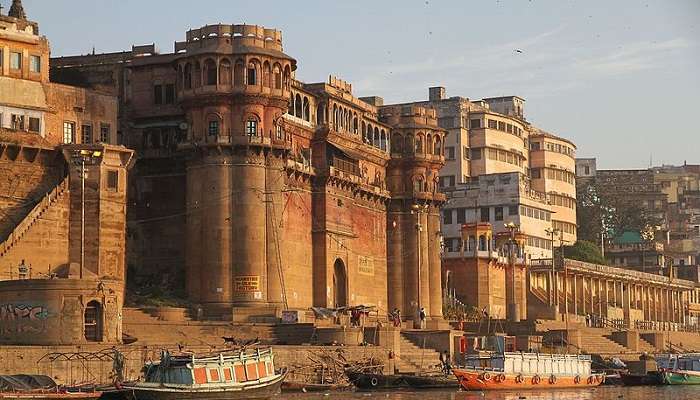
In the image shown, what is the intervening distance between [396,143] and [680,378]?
93.4 feet

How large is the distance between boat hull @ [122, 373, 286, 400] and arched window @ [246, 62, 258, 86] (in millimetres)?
22912

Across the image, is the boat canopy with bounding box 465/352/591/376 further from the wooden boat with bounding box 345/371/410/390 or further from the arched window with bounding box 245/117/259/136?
the arched window with bounding box 245/117/259/136

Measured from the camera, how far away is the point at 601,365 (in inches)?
3497

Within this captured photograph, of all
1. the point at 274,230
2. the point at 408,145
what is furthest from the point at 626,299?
the point at 274,230

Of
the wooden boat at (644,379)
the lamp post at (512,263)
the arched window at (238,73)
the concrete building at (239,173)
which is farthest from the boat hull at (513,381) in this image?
the lamp post at (512,263)

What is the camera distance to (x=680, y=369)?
81312 mm

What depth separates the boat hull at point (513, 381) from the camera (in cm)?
6975

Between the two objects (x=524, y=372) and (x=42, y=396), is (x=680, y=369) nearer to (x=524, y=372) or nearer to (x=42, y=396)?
(x=524, y=372)

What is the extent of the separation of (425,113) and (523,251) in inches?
931

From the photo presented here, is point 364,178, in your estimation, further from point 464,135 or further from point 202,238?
point 464,135

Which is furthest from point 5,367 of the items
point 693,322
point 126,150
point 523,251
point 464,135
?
point 693,322

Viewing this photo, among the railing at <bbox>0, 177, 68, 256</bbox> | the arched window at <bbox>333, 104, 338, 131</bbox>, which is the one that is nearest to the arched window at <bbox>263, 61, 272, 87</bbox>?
the railing at <bbox>0, 177, 68, 256</bbox>

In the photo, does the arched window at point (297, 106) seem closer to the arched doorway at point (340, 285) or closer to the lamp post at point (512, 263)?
the arched doorway at point (340, 285)

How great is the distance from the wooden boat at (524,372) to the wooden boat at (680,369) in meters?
4.35
